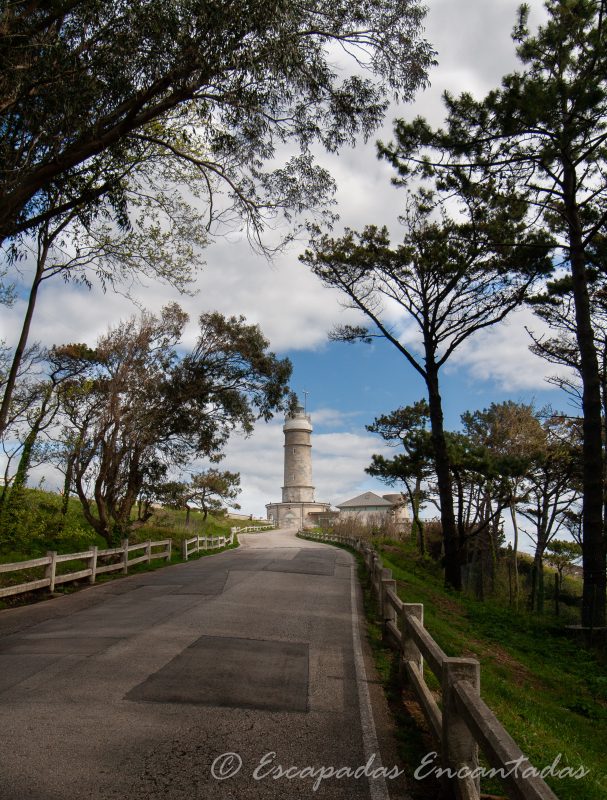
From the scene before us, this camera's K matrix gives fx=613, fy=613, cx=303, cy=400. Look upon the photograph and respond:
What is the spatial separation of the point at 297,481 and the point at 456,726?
243 ft

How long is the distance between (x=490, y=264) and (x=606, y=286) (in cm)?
366

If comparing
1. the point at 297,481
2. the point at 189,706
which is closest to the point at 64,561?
the point at 189,706

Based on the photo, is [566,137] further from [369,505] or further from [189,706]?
[369,505]

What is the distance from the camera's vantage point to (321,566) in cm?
2086

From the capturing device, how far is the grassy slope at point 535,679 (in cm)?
612

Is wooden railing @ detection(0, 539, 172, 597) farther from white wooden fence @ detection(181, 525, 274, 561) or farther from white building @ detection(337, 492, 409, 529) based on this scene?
white building @ detection(337, 492, 409, 529)

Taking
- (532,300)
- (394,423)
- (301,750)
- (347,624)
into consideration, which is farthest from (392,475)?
(301,750)

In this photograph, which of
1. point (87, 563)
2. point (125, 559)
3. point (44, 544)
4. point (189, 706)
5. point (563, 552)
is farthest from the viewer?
point (563, 552)

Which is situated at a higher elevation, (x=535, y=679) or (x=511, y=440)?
(x=511, y=440)

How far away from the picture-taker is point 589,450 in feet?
47.9

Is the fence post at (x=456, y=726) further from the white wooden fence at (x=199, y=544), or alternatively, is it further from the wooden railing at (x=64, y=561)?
the white wooden fence at (x=199, y=544)

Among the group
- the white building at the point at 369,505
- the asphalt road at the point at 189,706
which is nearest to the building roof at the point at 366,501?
the white building at the point at 369,505

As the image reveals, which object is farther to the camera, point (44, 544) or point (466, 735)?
point (44, 544)

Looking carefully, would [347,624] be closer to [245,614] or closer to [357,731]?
[245,614]
